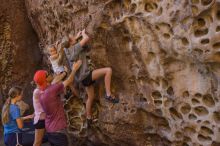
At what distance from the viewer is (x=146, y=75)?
4.62m

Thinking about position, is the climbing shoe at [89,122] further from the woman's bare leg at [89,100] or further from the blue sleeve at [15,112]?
the blue sleeve at [15,112]

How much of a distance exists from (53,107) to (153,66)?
3.71 ft

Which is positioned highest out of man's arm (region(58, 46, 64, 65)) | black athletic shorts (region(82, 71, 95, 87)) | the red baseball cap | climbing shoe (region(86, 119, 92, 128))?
man's arm (region(58, 46, 64, 65))

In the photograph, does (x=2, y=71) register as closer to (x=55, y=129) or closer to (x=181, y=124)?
(x=55, y=129)

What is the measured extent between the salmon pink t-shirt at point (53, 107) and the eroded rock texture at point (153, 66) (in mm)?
764

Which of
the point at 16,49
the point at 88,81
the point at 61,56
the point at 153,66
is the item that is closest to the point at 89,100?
the point at 88,81

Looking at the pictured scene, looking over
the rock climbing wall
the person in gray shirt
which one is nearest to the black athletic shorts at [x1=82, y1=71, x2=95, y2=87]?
the person in gray shirt

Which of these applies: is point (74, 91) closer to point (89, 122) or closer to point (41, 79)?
point (89, 122)

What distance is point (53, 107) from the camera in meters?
4.42

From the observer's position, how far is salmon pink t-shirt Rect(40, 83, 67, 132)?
14.4 ft

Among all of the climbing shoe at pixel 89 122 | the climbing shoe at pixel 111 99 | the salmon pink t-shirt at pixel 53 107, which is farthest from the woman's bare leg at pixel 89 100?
the salmon pink t-shirt at pixel 53 107

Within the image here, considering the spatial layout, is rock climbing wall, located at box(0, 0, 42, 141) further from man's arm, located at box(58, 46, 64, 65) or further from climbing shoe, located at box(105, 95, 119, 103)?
climbing shoe, located at box(105, 95, 119, 103)

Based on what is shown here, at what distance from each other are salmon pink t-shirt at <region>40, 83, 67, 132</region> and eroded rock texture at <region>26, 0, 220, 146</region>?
0.76 meters

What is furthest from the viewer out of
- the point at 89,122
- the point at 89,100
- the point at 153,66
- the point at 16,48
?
the point at 16,48
